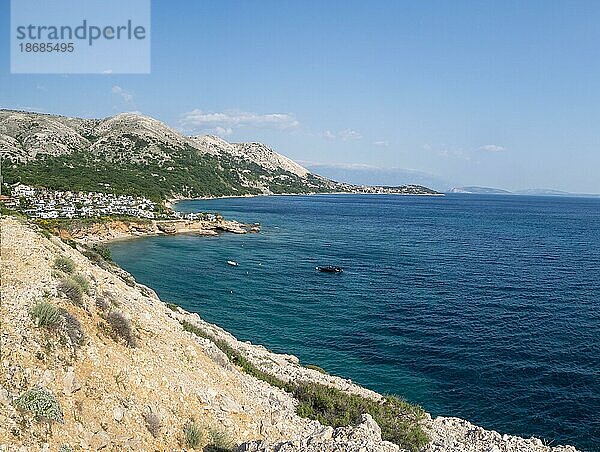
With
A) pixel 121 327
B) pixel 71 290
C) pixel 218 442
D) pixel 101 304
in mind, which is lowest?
pixel 218 442

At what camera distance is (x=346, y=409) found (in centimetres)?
1948

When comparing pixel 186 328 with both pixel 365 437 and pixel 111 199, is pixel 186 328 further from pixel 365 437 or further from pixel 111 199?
pixel 111 199

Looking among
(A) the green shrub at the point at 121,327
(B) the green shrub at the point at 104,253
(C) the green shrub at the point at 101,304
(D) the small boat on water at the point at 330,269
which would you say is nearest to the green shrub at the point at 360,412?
(A) the green shrub at the point at 121,327

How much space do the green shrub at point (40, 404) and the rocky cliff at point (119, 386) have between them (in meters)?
0.02

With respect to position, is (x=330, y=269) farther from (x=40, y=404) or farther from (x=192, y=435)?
(x=40, y=404)

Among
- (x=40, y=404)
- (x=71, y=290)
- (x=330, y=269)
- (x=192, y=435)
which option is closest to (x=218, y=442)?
(x=192, y=435)

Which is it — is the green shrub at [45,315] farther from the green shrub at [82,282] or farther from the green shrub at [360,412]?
the green shrub at [360,412]

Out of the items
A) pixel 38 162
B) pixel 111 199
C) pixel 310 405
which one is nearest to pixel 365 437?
pixel 310 405

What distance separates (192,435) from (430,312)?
1374 inches

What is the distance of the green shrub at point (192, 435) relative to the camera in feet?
44.0

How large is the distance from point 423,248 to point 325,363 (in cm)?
5475

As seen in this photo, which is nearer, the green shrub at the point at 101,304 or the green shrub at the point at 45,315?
the green shrub at the point at 45,315

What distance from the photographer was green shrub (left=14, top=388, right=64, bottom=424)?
439 inches

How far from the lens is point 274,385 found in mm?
20859
